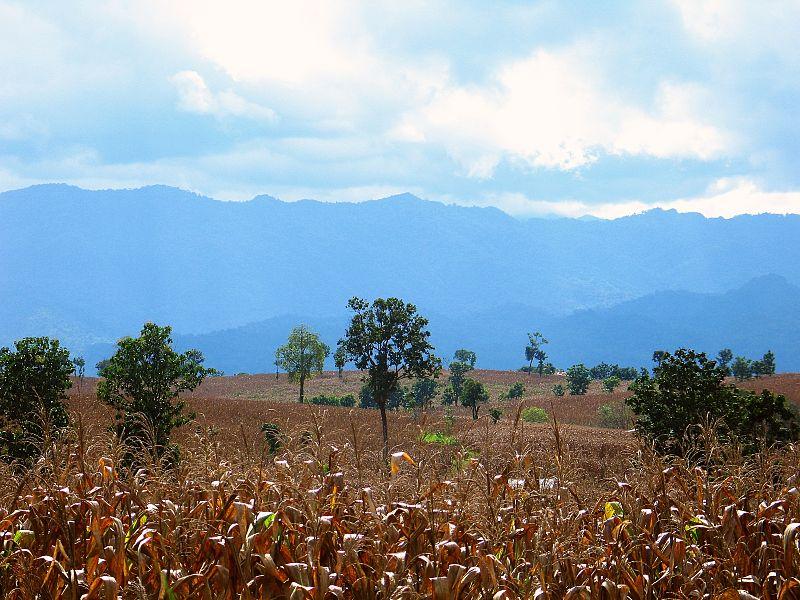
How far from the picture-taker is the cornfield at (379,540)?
4.84 m

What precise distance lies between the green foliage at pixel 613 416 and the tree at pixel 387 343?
23353 mm

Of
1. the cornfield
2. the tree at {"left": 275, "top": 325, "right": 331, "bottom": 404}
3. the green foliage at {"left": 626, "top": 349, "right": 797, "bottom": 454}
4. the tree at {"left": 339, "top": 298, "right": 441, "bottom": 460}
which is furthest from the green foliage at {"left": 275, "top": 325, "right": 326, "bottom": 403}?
the cornfield

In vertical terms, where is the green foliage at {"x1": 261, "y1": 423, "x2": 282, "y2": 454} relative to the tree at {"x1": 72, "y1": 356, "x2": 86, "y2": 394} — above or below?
below

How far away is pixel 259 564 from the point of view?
4.86m

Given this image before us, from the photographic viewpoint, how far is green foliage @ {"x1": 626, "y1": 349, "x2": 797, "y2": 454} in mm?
19203

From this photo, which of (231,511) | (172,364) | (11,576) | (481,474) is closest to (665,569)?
(481,474)

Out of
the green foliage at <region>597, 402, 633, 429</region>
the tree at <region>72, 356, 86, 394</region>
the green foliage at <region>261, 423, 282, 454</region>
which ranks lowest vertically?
the green foliage at <region>597, 402, 633, 429</region>

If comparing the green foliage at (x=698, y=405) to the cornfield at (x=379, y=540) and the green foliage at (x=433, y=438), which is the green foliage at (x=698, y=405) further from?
the cornfield at (x=379, y=540)

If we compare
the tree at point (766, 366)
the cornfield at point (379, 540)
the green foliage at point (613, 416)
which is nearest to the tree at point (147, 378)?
the cornfield at point (379, 540)

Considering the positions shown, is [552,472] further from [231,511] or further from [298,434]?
[231,511]

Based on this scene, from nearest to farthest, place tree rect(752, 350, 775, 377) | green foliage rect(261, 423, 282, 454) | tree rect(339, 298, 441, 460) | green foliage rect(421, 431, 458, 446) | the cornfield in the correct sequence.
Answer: the cornfield, green foliage rect(421, 431, 458, 446), green foliage rect(261, 423, 282, 454), tree rect(339, 298, 441, 460), tree rect(752, 350, 775, 377)

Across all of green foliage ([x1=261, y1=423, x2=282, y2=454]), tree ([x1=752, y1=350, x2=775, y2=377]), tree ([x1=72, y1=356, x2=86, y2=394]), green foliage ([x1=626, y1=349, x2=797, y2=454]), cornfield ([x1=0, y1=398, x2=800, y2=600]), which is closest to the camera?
cornfield ([x1=0, y1=398, x2=800, y2=600])

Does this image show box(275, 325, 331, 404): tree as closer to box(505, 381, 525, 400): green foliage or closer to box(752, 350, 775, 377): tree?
box(505, 381, 525, 400): green foliage

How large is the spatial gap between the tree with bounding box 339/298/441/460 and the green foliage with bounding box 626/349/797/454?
15.1 metres
